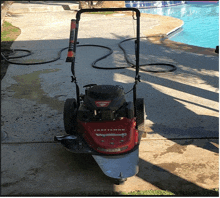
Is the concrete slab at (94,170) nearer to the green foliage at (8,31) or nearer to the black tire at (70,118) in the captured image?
the black tire at (70,118)

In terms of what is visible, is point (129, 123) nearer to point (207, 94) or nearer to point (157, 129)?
point (157, 129)

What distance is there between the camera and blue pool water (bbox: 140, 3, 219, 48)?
14.2 meters

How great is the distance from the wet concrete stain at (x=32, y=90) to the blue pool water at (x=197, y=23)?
740cm

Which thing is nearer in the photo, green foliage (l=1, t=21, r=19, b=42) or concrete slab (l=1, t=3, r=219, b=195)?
concrete slab (l=1, t=3, r=219, b=195)

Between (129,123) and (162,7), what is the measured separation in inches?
901

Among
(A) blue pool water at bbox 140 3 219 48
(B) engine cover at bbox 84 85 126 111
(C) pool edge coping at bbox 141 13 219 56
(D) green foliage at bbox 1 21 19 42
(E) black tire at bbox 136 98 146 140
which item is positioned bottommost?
(A) blue pool water at bbox 140 3 219 48

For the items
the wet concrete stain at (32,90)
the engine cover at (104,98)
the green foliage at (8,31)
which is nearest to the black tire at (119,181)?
the engine cover at (104,98)

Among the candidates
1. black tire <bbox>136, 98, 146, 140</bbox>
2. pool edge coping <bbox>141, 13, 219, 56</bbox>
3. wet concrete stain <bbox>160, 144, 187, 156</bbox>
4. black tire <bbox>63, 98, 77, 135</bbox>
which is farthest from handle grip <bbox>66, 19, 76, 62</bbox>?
pool edge coping <bbox>141, 13, 219, 56</bbox>

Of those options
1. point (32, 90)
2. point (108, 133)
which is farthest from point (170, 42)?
point (108, 133)

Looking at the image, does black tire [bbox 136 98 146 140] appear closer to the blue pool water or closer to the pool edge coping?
the pool edge coping

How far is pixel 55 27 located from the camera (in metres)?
13.4

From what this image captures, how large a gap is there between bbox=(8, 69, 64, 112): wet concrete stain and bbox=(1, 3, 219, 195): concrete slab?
0.05 ft

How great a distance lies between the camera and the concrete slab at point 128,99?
3.25 m

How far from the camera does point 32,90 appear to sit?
596 cm
